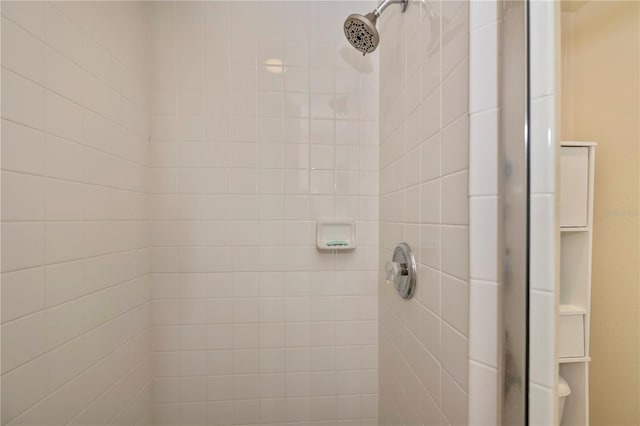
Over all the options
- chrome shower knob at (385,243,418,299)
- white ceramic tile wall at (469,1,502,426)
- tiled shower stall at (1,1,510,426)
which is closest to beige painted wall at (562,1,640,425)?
white ceramic tile wall at (469,1,502,426)

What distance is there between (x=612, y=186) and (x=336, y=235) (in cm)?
91

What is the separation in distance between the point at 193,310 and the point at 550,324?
1.21 m

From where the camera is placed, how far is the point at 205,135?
1.19 meters

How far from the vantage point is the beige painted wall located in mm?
380

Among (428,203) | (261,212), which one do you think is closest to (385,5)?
(428,203)

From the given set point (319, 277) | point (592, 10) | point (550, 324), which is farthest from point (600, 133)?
point (319, 277)

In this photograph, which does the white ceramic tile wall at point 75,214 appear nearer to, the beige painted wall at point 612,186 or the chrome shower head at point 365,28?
the chrome shower head at point 365,28

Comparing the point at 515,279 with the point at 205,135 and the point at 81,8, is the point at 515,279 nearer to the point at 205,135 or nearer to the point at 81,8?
the point at 205,135

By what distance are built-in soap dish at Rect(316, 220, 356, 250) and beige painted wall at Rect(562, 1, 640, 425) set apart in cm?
85

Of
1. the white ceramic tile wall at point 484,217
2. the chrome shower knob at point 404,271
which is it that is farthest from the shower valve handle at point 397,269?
the white ceramic tile wall at point 484,217

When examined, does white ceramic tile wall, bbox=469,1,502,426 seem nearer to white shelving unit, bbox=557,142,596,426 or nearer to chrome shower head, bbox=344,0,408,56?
white shelving unit, bbox=557,142,596,426

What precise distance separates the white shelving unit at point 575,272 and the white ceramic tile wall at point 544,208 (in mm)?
14

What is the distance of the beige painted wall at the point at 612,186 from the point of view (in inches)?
15.0

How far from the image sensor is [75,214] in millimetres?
812
